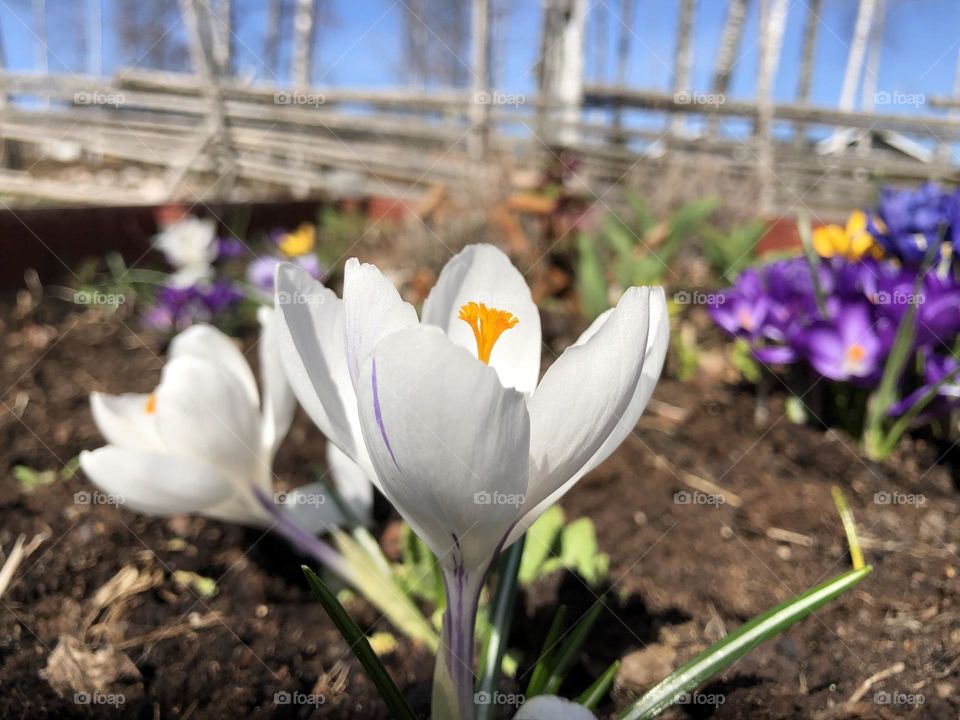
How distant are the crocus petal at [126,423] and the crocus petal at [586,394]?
542 millimetres

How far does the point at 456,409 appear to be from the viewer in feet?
1.27

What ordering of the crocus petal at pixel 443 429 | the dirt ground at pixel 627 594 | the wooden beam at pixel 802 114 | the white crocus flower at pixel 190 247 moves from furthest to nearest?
the wooden beam at pixel 802 114, the white crocus flower at pixel 190 247, the dirt ground at pixel 627 594, the crocus petal at pixel 443 429

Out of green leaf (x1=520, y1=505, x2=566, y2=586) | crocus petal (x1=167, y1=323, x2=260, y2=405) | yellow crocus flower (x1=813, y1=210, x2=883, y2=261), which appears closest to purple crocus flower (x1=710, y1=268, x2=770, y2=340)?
yellow crocus flower (x1=813, y1=210, x2=883, y2=261)

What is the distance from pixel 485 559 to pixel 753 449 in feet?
3.23

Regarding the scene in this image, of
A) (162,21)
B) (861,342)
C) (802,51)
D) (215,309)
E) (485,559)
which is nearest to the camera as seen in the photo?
(485,559)

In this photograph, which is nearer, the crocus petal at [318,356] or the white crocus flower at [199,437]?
the crocus petal at [318,356]

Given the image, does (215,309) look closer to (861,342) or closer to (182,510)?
(182,510)

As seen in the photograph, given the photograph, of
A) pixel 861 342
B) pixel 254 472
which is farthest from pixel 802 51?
pixel 254 472

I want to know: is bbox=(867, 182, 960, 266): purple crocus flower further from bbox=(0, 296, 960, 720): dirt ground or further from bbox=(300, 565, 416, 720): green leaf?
bbox=(300, 565, 416, 720): green leaf

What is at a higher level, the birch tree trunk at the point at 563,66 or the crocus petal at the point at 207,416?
the birch tree trunk at the point at 563,66

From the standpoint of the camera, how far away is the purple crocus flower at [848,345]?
1.20m

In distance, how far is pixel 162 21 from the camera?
17.9 metres

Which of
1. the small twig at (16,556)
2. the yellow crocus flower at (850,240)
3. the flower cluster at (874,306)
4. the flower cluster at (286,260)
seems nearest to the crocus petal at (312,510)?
the small twig at (16,556)

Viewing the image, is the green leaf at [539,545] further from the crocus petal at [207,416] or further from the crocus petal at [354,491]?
the crocus petal at [207,416]
